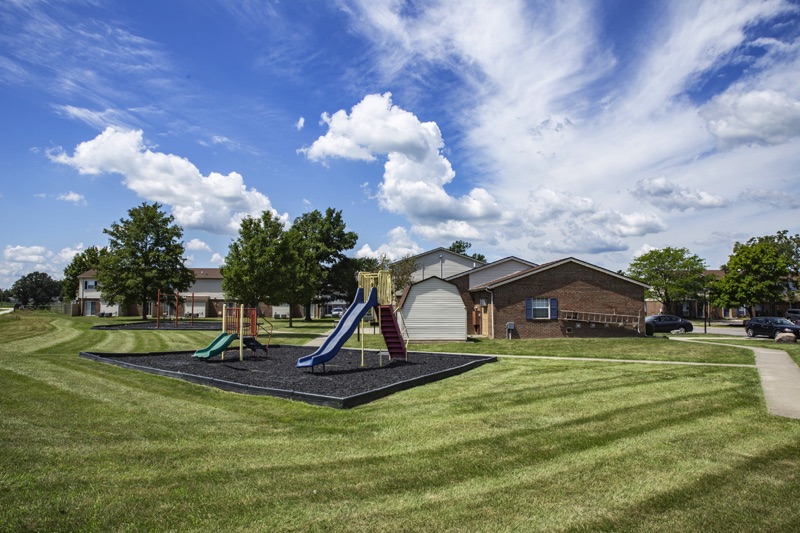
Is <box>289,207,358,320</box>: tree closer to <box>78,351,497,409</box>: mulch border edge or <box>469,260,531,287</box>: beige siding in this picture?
<box>469,260,531,287</box>: beige siding

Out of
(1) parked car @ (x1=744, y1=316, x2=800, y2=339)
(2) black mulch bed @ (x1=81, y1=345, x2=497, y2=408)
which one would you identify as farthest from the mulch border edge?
(1) parked car @ (x1=744, y1=316, x2=800, y2=339)

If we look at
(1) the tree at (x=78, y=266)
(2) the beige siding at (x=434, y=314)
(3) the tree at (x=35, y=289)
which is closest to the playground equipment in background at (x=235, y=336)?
(2) the beige siding at (x=434, y=314)

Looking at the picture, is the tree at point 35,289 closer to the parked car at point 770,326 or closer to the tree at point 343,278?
the tree at point 343,278

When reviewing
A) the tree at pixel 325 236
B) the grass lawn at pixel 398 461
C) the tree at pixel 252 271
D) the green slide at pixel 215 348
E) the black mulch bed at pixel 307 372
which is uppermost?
the tree at pixel 325 236

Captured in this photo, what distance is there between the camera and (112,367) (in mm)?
15812

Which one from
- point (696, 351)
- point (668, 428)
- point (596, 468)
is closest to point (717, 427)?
point (668, 428)

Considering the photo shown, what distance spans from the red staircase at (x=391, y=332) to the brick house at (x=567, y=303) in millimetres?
14503

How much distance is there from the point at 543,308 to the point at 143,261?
130ft

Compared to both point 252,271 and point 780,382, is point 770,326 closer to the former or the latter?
point 780,382

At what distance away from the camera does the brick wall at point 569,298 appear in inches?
1282

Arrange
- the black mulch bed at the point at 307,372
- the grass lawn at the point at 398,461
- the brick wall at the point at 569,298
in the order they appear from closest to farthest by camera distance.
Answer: the grass lawn at the point at 398,461
the black mulch bed at the point at 307,372
the brick wall at the point at 569,298

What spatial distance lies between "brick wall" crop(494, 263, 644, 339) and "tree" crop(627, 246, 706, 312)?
111 feet

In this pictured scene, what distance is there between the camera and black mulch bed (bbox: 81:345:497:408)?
461 inches

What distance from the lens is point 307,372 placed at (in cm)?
1570
